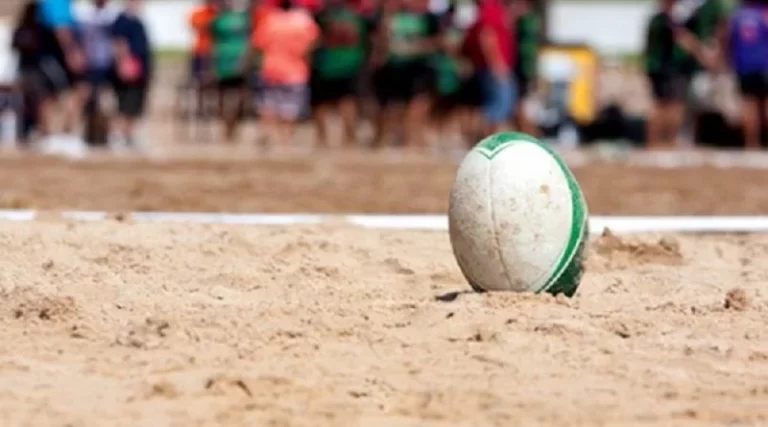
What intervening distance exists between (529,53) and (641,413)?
54.8 ft

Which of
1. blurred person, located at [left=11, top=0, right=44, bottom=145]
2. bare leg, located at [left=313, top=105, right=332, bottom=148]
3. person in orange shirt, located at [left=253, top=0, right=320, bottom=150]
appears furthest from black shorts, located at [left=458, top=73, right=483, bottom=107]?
blurred person, located at [left=11, top=0, right=44, bottom=145]

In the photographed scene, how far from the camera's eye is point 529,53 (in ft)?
72.9

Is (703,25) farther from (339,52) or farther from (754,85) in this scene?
(339,52)

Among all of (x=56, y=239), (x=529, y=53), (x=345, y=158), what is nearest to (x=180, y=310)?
(x=56, y=239)

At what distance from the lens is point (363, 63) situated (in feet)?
74.9

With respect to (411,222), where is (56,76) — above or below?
below

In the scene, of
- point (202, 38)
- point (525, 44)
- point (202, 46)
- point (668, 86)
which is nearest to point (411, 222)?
point (525, 44)

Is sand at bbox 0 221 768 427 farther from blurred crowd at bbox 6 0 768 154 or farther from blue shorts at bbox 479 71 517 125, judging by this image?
blurred crowd at bbox 6 0 768 154

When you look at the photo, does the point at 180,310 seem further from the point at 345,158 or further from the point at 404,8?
the point at 404,8

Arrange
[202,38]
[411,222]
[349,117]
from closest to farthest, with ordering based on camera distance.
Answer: [411,222] → [349,117] → [202,38]

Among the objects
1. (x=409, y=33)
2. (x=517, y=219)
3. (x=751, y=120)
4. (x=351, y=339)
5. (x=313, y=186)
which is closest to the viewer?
(x=351, y=339)

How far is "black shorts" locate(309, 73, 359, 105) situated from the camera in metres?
22.6

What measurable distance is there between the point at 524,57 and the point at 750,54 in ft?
8.60

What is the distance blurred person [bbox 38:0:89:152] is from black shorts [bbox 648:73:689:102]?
667 cm
